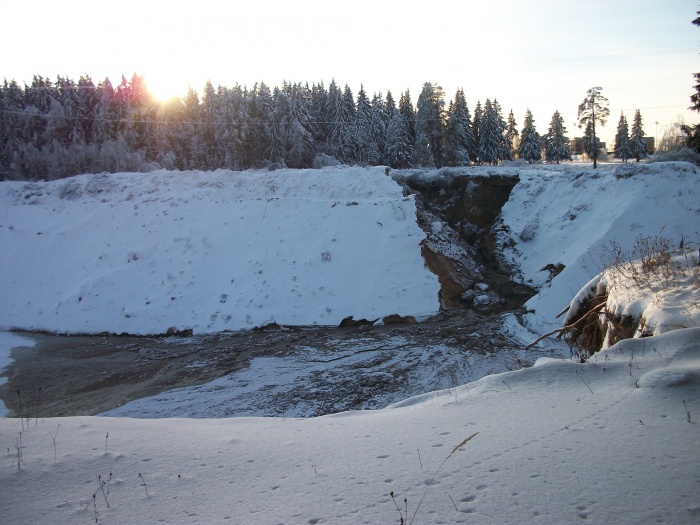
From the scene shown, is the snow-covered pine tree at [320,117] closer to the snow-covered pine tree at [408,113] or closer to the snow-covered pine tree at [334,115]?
the snow-covered pine tree at [334,115]

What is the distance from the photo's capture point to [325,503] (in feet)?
10.7

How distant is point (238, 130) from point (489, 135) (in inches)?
1042

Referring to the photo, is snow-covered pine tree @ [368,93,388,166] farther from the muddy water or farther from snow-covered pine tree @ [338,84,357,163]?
the muddy water

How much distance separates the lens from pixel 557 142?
5047 centimetres

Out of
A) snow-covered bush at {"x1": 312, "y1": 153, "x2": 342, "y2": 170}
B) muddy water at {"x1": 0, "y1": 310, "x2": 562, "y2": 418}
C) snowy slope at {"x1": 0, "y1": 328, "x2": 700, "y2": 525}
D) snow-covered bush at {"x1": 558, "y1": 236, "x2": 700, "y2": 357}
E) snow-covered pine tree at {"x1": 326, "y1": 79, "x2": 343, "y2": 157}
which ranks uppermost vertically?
snow-covered pine tree at {"x1": 326, "y1": 79, "x2": 343, "y2": 157}

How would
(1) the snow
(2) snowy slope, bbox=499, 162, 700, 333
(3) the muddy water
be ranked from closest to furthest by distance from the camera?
(3) the muddy water, (1) the snow, (2) snowy slope, bbox=499, 162, 700, 333

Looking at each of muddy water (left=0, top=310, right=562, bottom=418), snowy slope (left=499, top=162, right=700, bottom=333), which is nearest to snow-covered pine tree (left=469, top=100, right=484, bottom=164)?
snowy slope (left=499, top=162, right=700, bottom=333)

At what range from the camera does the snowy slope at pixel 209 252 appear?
17.8 meters

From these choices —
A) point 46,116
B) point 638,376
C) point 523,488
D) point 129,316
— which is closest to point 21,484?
point 523,488

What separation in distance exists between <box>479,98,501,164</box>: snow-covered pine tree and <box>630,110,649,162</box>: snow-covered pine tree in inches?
590

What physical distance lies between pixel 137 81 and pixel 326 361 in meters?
51.6

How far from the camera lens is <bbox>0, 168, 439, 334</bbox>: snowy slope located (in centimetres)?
1784

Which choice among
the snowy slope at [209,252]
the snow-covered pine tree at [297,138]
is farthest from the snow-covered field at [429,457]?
the snow-covered pine tree at [297,138]

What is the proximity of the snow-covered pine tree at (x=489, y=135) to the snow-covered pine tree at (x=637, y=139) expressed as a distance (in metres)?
15.0
